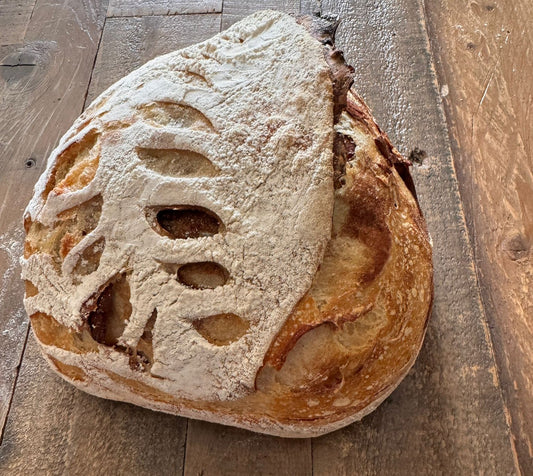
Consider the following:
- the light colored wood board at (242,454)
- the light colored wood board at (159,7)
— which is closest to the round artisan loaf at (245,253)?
the light colored wood board at (242,454)

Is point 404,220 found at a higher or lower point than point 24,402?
higher

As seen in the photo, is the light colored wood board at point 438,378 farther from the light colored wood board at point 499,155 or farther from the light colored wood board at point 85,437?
the light colored wood board at point 85,437

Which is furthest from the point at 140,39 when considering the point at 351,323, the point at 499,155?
the point at 351,323

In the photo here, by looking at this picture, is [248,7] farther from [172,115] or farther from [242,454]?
[242,454]

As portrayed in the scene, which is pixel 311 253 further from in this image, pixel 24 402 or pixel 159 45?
pixel 159 45

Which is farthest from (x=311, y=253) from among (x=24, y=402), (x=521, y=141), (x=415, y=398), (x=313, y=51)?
(x=521, y=141)

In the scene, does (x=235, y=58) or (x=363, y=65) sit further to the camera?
(x=363, y=65)
